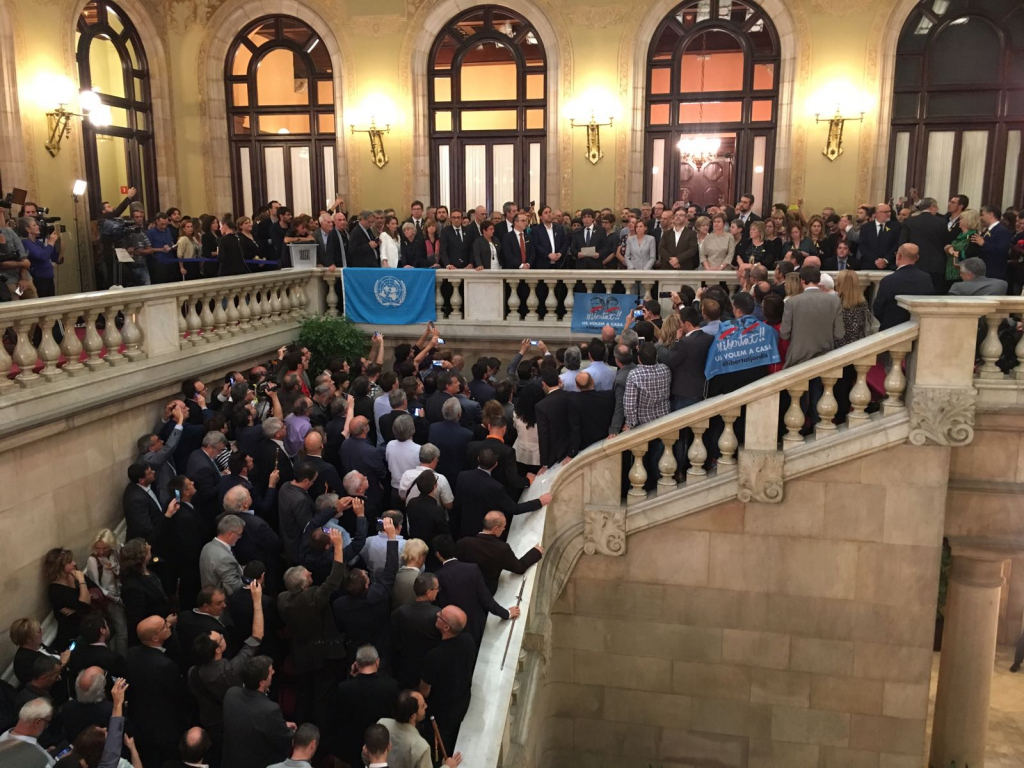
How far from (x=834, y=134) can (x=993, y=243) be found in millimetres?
6078

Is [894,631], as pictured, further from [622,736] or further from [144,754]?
[144,754]

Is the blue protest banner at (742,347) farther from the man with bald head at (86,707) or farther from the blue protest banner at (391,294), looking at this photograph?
the blue protest banner at (391,294)

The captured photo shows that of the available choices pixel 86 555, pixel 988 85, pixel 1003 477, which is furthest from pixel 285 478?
pixel 988 85

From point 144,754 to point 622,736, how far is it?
→ 4.57 meters

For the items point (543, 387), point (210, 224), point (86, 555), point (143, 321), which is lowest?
point (86, 555)

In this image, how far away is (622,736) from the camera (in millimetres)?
8930

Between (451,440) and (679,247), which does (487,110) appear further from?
(451,440)

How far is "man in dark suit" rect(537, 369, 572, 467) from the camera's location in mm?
8586

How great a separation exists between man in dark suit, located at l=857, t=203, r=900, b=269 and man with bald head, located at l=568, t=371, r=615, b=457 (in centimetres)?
492

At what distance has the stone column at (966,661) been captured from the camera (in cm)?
880

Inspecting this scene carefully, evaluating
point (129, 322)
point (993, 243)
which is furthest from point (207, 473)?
point (993, 243)

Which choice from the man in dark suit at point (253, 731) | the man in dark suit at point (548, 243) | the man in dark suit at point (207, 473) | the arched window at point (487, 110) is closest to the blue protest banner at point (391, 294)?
the man in dark suit at point (548, 243)

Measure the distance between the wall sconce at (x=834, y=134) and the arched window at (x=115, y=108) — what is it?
39.9 feet

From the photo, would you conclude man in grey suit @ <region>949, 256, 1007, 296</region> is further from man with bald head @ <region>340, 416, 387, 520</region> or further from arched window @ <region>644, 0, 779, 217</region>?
arched window @ <region>644, 0, 779, 217</region>
